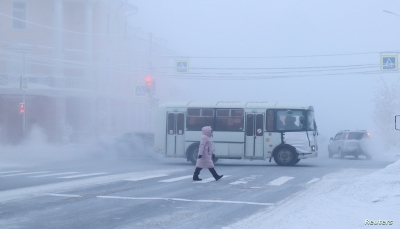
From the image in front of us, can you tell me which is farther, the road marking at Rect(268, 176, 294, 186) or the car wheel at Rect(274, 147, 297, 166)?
the car wheel at Rect(274, 147, 297, 166)

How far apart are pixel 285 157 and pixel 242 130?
7.56 feet

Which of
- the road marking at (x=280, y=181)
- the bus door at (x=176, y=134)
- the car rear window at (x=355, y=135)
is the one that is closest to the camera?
the road marking at (x=280, y=181)

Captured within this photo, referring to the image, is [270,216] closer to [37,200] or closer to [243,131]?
[37,200]

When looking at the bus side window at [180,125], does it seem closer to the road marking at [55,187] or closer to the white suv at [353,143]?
the road marking at [55,187]

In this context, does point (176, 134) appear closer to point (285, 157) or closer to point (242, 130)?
point (242, 130)

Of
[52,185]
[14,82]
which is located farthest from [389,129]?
[52,185]

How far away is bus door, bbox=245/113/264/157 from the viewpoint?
26219mm

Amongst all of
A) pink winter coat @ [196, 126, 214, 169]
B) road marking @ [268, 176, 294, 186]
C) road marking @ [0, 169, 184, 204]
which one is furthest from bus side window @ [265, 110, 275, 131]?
pink winter coat @ [196, 126, 214, 169]

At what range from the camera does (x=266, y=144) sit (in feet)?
85.8

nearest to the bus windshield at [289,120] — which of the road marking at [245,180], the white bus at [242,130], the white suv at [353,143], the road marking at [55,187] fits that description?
the white bus at [242,130]

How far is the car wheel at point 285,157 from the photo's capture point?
1016 inches

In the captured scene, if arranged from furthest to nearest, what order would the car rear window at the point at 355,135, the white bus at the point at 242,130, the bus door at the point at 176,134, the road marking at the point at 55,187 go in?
the car rear window at the point at 355,135 → the bus door at the point at 176,134 → the white bus at the point at 242,130 → the road marking at the point at 55,187

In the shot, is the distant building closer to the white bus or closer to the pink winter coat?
the white bus

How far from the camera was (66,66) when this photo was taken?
4769cm
